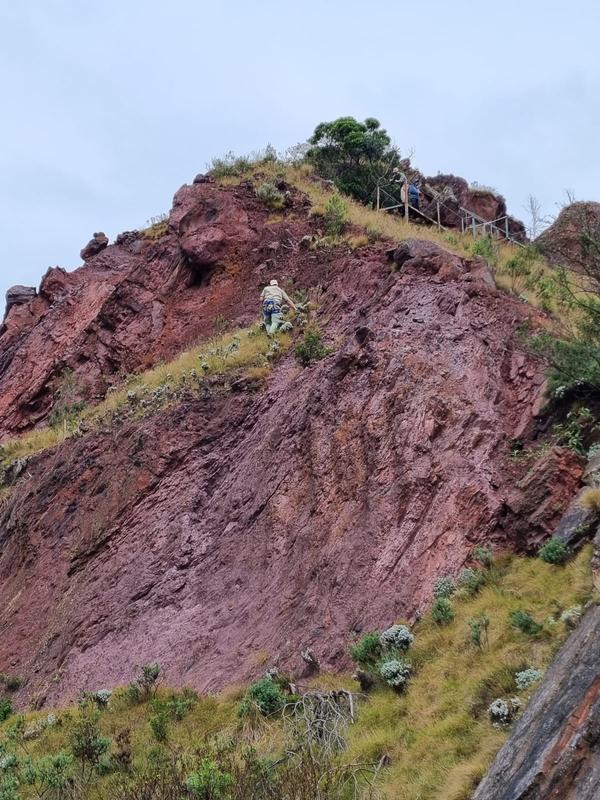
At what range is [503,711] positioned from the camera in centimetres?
736

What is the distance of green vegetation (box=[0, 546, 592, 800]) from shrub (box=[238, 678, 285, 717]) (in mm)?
16

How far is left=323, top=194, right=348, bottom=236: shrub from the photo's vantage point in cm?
2255

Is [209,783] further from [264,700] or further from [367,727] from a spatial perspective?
[264,700]

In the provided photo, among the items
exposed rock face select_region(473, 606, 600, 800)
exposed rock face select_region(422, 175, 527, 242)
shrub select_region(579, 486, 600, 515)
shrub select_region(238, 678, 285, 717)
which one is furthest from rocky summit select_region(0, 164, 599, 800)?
exposed rock face select_region(422, 175, 527, 242)

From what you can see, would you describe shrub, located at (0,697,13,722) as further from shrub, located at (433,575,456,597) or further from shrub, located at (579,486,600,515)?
shrub, located at (579,486,600,515)

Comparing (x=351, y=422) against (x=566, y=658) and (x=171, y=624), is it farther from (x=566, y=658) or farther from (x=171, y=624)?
(x=566, y=658)

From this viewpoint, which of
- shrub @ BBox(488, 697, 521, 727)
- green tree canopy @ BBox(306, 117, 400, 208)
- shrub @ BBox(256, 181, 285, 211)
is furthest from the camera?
green tree canopy @ BBox(306, 117, 400, 208)

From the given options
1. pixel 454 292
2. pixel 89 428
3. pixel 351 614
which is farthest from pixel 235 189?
pixel 351 614

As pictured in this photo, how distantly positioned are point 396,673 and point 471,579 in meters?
1.51

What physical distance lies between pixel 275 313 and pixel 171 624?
8038mm

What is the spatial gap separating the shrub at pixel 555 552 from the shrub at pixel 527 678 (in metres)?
1.80

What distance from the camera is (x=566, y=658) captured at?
674 centimetres

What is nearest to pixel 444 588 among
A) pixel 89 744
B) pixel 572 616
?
pixel 572 616

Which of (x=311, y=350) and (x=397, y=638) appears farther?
(x=311, y=350)
